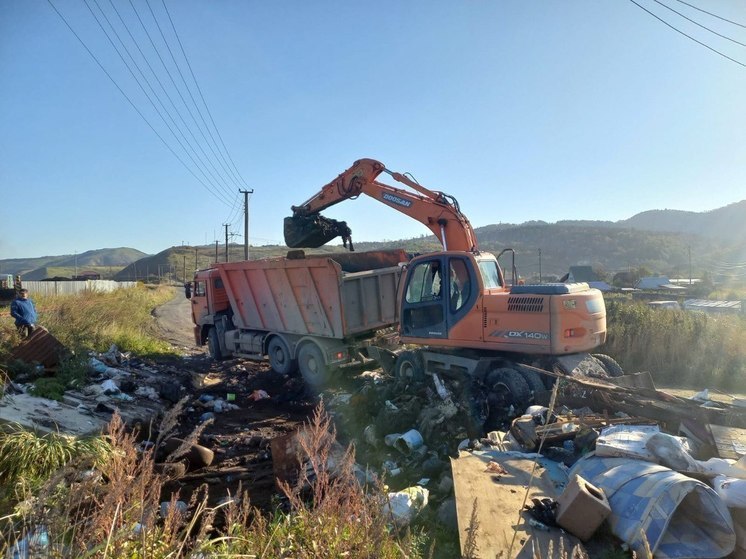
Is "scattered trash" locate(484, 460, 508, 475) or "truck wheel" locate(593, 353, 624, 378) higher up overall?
"truck wheel" locate(593, 353, 624, 378)

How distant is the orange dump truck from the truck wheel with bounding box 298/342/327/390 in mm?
19

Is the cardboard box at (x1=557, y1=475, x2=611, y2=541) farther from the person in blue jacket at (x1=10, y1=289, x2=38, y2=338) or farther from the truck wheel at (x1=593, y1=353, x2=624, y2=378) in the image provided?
the person in blue jacket at (x1=10, y1=289, x2=38, y2=338)

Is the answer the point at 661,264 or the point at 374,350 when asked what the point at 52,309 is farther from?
the point at 661,264

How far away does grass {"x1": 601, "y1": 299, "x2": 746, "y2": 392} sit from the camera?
8398mm

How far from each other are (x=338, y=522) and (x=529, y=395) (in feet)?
13.0

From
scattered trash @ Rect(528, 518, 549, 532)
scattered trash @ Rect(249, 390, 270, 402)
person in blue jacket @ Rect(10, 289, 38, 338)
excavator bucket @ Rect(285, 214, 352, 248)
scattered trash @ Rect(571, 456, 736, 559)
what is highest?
excavator bucket @ Rect(285, 214, 352, 248)

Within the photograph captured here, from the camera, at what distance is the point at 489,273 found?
271 inches

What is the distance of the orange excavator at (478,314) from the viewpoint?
5.89 m

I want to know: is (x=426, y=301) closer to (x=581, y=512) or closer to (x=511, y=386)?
(x=511, y=386)

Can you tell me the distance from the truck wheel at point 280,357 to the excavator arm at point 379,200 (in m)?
2.22

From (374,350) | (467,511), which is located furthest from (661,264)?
(467,511)

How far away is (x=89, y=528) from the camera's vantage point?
2.14 metres

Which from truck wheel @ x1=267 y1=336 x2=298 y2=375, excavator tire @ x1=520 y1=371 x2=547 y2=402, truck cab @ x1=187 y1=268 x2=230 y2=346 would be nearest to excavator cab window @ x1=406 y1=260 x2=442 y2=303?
excavator tire @ x1=520 y1=371 x2=547 y2=402

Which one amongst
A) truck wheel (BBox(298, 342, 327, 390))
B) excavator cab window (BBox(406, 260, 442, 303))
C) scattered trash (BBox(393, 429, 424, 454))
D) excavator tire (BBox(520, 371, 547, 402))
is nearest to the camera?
scattered trash (BBox(393, 429, 424, 454))
